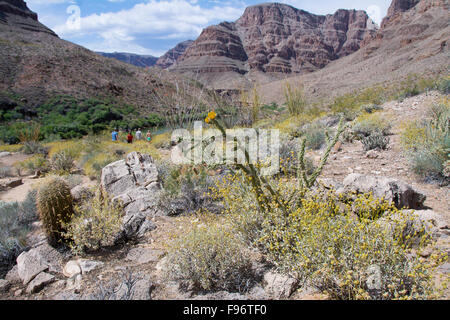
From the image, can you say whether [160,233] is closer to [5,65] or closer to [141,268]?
[141,268]

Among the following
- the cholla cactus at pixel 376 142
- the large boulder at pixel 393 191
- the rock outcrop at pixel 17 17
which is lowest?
the large boulder at pixel 393 191

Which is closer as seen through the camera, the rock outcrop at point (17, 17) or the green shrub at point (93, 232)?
the green shrub at point (93, 232)

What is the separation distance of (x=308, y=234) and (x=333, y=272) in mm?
406

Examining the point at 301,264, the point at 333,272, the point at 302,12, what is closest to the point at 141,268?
the point at 301,264

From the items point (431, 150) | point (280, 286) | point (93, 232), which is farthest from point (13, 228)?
point (431, 150)

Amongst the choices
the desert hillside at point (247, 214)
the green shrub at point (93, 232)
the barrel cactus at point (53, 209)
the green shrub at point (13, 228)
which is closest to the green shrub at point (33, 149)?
the desert hillside at point (247, 214)

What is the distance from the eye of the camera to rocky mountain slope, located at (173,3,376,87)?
369ft

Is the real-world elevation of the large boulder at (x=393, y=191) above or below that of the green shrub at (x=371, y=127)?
below

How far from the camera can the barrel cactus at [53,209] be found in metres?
3.65

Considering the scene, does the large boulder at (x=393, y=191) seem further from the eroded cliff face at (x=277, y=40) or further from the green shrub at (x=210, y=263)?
the eroded cliff face at (x=277, y=40)

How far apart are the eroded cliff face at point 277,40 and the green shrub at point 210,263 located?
325ft

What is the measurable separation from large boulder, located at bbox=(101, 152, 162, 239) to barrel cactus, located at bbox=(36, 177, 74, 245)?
0.79 metres

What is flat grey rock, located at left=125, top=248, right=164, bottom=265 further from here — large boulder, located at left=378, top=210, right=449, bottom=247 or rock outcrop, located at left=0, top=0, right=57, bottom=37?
rock outcrop, located at left=0, top=0, right=57, bottom=37

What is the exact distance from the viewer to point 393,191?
3045 millimetres
